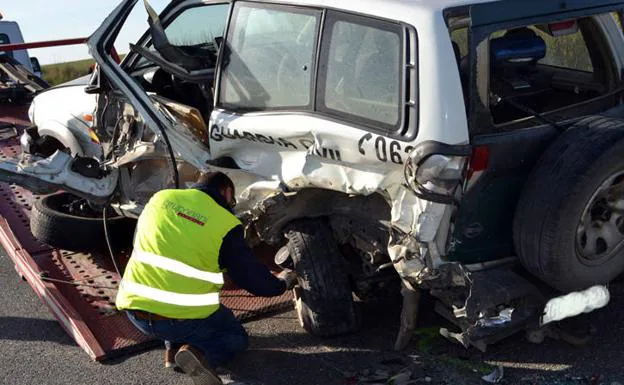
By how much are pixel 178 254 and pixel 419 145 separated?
1.33 metres

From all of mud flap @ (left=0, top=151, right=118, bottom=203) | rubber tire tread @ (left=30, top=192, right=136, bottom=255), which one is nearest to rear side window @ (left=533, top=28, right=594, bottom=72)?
mud flap @ (left=0, top=151, right=118, bottom=203)

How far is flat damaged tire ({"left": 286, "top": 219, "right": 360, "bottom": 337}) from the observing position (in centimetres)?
421

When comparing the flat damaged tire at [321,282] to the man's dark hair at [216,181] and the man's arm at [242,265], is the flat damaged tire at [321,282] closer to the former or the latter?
the man's arm at [242,265]

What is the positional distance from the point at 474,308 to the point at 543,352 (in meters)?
0.69

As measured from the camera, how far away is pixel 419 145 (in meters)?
3.49

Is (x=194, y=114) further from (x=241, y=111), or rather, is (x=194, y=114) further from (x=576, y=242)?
(x=576, y=242)

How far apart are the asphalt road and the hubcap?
22.8 inches

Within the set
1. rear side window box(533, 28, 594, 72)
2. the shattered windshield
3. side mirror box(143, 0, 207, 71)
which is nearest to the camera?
rear side window box(533, 28, 594, 72)

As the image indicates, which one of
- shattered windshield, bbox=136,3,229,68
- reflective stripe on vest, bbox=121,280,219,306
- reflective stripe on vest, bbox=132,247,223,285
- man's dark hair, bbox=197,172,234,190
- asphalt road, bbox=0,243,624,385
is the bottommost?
asphalt road, bbox=0,243,624,385

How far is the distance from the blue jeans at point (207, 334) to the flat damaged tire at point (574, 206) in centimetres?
159

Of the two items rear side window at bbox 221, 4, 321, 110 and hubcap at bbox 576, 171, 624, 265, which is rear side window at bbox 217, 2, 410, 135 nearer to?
rear side window at bbox 221, 4, 321, 110

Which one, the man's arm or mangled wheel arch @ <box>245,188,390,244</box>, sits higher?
mangled wheel arch @ <box>245,188,390,244</box>

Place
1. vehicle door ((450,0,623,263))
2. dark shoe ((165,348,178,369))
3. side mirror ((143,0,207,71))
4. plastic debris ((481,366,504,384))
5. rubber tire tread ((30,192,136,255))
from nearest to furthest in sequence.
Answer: vehicle door ((450,0,623,263))
plastic debris ((481,366,504,384))
dark shoe ((165,348,178,369))
side mirror ((143,0,207,71))
rubber tire tread ((30,192,136,255))

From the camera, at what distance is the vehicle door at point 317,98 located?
364cm
